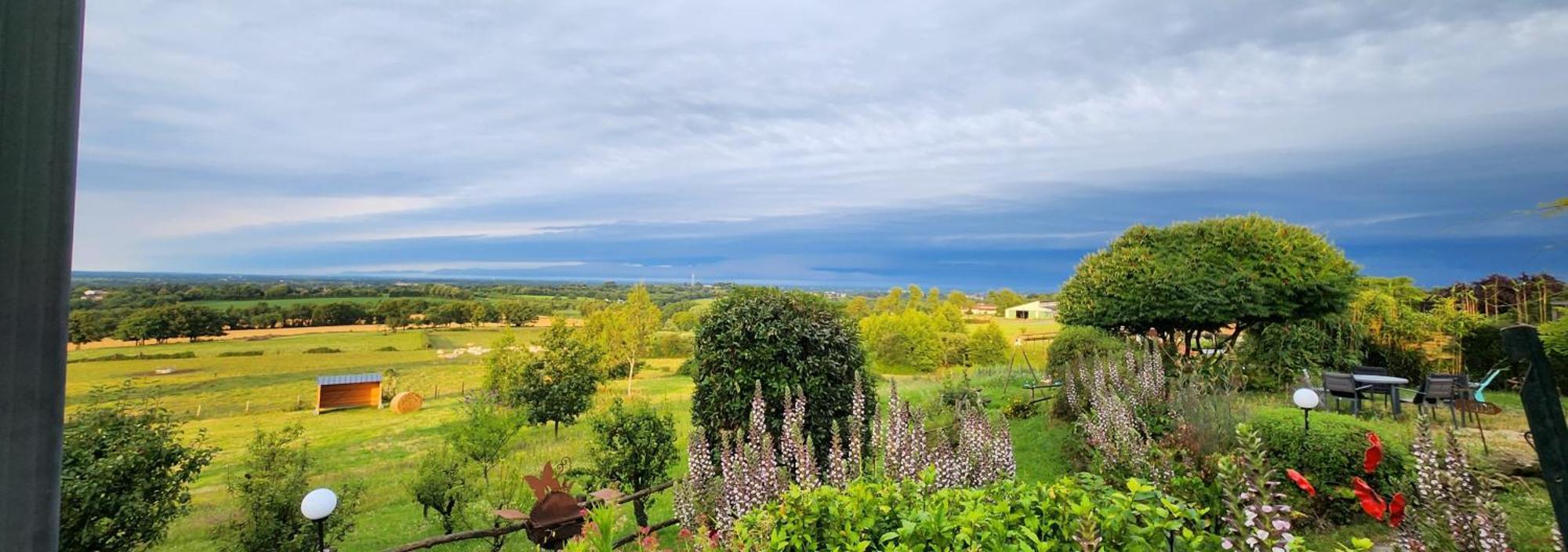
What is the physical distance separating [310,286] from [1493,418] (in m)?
18.2

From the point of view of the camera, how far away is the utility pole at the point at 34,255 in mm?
727

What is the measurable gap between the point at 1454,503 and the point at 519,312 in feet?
31.6

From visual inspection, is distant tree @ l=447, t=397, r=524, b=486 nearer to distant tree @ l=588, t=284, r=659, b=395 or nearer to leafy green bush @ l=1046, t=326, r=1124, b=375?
distant tree @ l=588, t=284, r=659, b=395

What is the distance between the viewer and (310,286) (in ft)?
29.4

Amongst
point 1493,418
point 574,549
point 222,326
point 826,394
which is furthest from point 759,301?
point 1493,418

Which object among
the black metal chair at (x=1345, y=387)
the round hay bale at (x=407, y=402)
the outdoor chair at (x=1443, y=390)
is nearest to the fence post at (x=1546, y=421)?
the outdoor chair at (x=1443, y=390)

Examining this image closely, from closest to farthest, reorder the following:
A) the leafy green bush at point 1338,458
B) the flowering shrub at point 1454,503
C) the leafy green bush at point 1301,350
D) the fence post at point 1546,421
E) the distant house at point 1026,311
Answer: the fence post at point 1546,421 → the flowering shrub at point 1454,503 → the leafy green bush at point 1338,458 → the leafy green bush at point 1301,350 → the distant house at point 1026,311

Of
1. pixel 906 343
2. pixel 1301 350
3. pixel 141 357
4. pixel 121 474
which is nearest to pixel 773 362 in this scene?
pixel 121 474

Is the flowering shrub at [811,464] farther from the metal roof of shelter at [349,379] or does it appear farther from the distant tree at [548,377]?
the metal roof of shelter at [349,379]

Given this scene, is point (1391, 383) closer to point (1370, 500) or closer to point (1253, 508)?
point (1370, 500)

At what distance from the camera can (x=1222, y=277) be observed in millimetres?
9945

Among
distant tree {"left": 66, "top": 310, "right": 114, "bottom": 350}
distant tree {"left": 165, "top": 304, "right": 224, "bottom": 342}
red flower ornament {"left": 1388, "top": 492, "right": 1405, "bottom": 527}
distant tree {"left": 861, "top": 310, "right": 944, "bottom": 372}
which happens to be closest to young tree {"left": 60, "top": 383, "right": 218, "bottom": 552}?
distant tree {"left": 66, "top": 310, "right": 114, "bottom": 350}

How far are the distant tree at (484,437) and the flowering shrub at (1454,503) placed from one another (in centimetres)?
653

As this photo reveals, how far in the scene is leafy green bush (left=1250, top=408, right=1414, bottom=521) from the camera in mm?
5035
